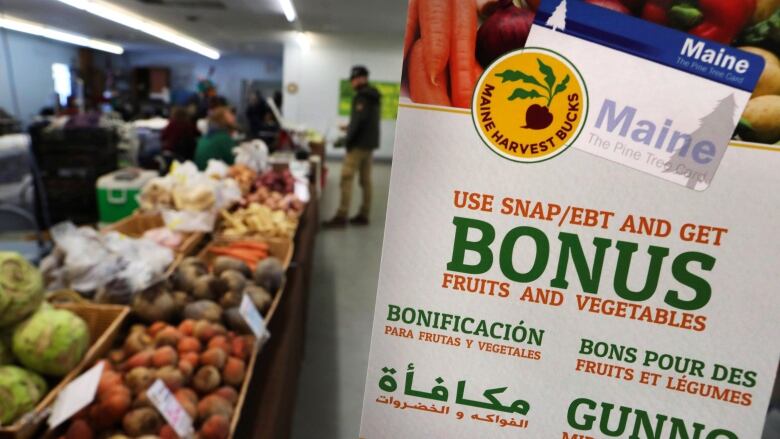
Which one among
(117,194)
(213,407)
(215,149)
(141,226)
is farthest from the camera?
(215,149)

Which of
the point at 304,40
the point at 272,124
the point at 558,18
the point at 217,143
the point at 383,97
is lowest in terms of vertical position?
the point at 272,124

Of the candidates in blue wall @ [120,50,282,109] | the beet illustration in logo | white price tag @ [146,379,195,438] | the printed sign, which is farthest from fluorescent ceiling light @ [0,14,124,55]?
the beet illustration in logo

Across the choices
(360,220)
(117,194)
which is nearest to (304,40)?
(360,220)

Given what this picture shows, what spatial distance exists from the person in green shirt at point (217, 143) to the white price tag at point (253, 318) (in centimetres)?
316

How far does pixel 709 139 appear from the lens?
20.2 inches

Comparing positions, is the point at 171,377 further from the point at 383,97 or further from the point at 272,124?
the point at 383,97

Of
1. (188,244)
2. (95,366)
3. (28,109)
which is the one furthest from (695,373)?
(28,109)

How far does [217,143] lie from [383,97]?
829cm

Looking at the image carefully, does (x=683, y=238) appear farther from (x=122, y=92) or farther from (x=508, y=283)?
(x=122, y=92)

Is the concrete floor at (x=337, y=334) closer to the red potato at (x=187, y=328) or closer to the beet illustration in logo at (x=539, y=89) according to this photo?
the red potato at (x=187, y=328)

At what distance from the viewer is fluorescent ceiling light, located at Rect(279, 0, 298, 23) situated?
8.05m

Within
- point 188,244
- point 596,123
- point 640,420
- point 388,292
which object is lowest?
point 188,244

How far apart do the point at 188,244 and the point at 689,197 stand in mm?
2410

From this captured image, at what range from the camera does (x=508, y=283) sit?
0.58 meters
